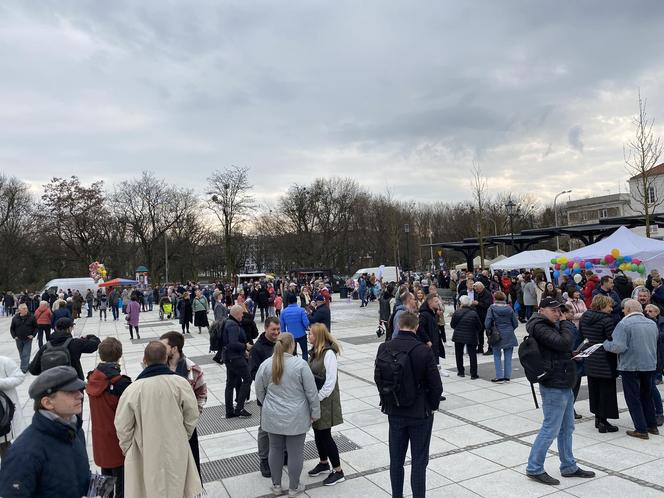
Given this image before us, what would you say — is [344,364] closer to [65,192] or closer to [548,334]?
[548,334]

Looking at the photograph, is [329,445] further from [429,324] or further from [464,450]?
[429,324]

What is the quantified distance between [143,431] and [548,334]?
12.5ft

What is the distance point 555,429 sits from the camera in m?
4.89

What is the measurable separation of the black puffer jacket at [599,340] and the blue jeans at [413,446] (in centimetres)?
325

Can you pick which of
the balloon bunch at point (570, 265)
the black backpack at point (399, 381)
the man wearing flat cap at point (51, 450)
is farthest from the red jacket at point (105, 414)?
the balloon bunch at point (570, 265)

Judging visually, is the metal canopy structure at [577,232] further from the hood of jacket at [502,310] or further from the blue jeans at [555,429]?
the blue jeans at [555,429]

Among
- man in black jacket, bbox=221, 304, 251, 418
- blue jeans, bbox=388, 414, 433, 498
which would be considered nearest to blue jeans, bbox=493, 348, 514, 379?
man in black jacket, bbox=221, 304, 251, 418

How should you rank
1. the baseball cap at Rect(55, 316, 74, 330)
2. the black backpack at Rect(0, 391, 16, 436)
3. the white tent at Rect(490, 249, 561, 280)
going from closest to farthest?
the black backpack at Rect(0, 391, 16, 436), the baseball cap at Rect(55, 316, 74, 330), the white tent at Rect(490, 249, 561, 280)

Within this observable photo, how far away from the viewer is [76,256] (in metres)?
52.7

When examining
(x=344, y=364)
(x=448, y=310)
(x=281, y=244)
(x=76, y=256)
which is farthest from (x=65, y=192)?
(x=344, y=364)

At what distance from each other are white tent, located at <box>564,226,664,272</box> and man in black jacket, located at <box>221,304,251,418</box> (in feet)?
53.7

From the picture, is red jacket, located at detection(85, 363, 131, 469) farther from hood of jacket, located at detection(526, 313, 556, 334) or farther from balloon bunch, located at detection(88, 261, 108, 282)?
balloon bunch, located at detection(88, 261, 108, 282)

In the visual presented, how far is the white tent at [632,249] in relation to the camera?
18.4 meters

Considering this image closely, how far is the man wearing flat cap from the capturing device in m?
2.37
